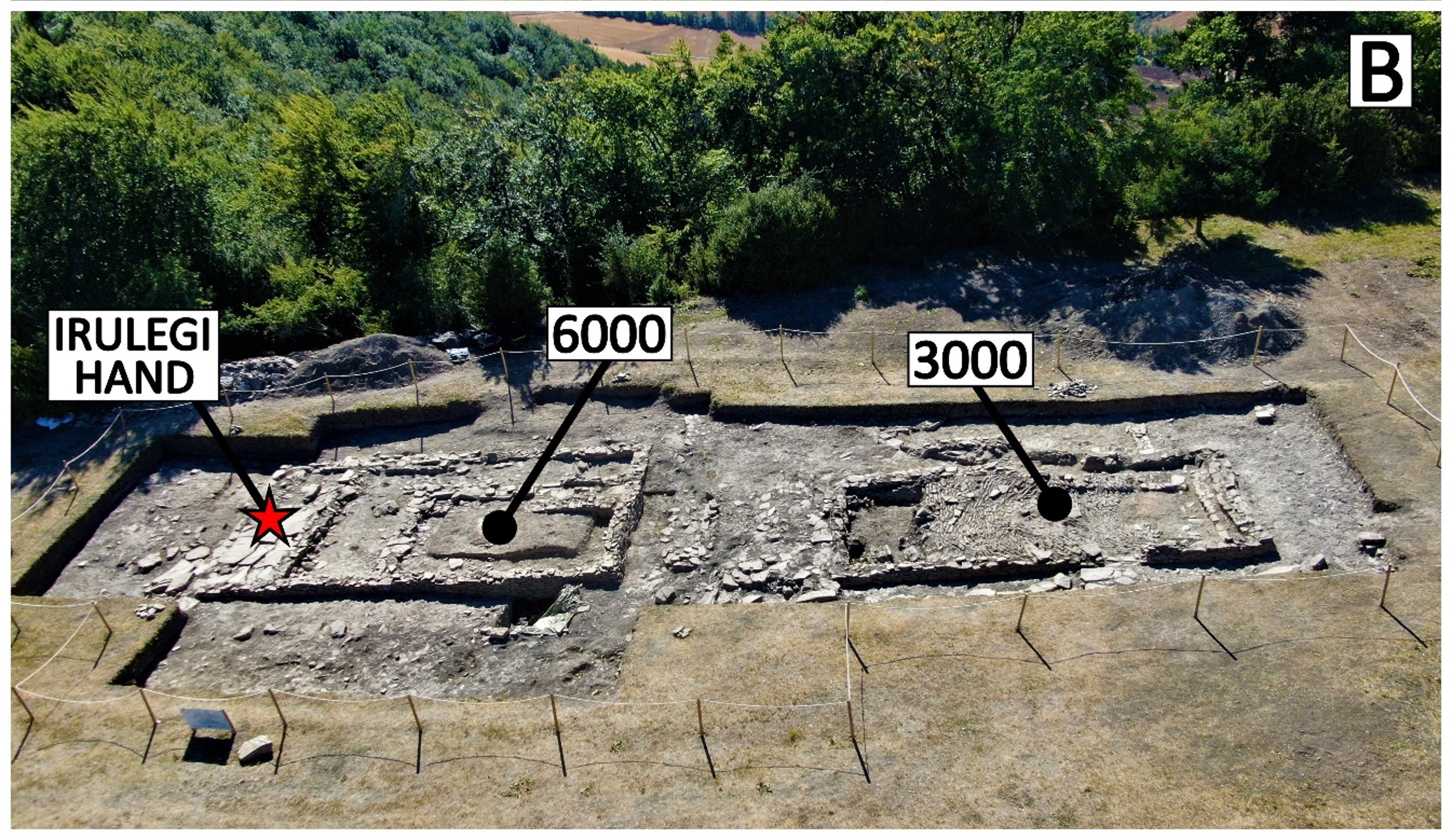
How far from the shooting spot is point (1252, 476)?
20.9 meters

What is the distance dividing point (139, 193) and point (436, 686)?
19878 mm

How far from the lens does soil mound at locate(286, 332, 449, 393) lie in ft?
86.8

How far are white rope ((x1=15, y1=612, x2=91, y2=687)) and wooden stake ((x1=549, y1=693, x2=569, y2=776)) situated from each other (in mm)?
10095

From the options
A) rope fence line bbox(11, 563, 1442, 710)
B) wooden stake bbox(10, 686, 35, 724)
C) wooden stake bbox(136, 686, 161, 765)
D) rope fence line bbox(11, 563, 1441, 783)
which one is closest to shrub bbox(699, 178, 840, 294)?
rope fence line bbox(11, 563, 1442, 710)

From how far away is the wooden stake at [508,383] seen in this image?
84.3ft

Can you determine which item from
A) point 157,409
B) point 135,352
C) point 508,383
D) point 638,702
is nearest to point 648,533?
point 638,702

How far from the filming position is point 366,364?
2683 cm

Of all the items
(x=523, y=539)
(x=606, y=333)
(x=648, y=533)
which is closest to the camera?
(x=606, y=333)

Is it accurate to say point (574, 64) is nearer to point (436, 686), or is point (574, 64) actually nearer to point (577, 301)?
point (577, 301)

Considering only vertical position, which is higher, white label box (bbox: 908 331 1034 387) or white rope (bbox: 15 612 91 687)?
white label box (bbox: 908 331 1034 387)

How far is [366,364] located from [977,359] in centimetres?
1779

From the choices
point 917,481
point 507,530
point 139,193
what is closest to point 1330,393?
point 917,481

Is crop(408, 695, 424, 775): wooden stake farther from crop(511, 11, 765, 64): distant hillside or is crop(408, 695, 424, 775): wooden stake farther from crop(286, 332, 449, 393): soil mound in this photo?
crop(511, 11, 765, 64): distant hillside

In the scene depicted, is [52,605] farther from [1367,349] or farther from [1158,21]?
[1158,21]
